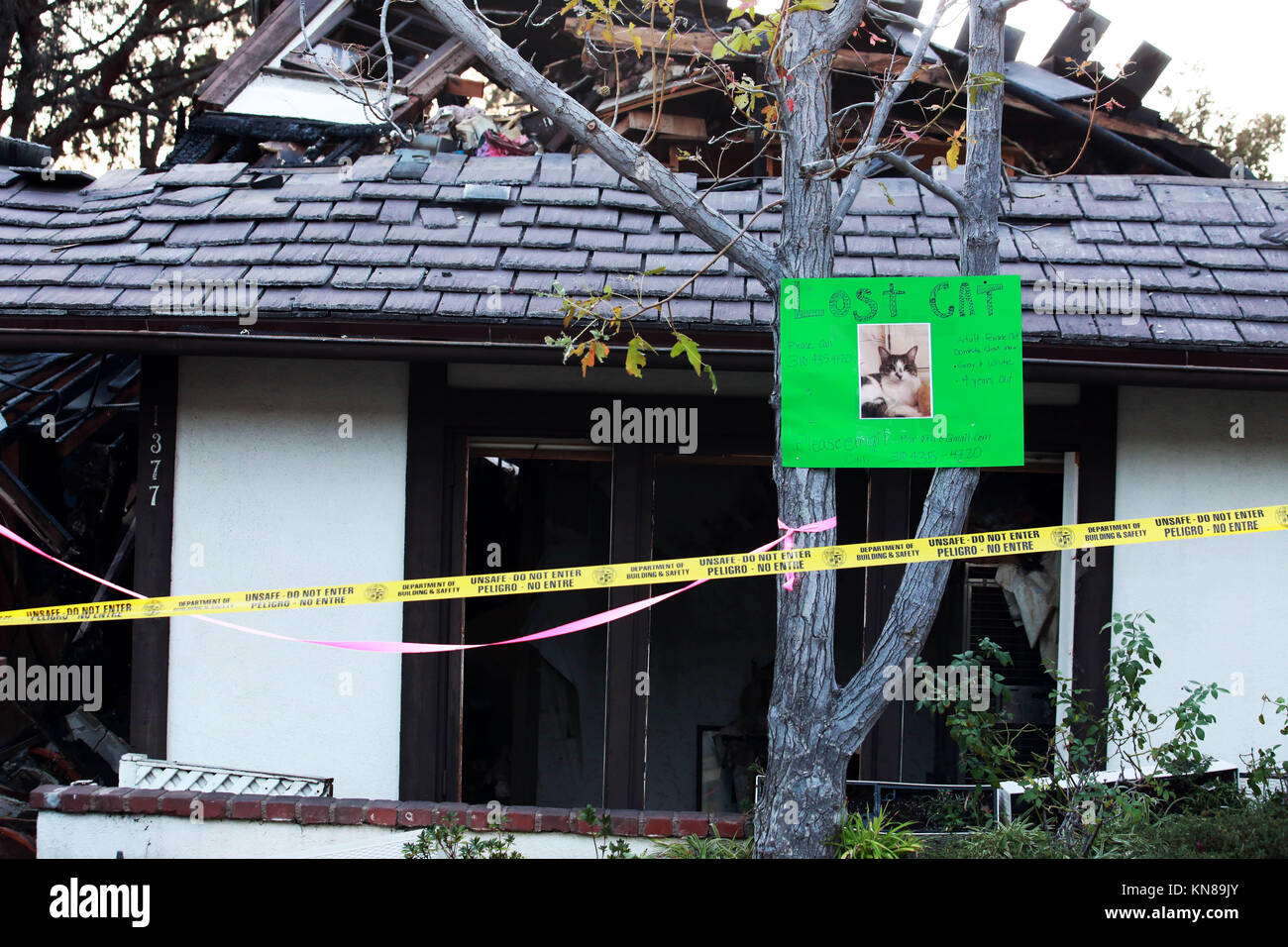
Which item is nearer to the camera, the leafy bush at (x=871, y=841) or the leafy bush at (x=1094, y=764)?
the leafy bush at (x=871, y=841)

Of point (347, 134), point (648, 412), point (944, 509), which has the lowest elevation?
point (944, 509)

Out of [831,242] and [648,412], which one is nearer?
[831,242]

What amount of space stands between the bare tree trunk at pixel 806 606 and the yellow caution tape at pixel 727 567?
0.18 m

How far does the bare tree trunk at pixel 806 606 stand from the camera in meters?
3.80

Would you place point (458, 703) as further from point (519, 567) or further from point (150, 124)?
point (150, 124)

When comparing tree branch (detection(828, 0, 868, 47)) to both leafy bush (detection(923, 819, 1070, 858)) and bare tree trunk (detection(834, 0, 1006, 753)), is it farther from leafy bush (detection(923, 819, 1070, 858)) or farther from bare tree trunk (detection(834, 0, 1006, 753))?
leafy bush (detection(923, 819, 1070, 858))

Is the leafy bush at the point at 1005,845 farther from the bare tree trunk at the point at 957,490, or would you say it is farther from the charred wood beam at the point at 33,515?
the charred wood beam at the point at 33,515

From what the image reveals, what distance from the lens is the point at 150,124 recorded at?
15305mm

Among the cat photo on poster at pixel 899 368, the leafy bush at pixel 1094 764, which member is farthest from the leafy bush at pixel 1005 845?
the cat photo on poster at pixel 899 368

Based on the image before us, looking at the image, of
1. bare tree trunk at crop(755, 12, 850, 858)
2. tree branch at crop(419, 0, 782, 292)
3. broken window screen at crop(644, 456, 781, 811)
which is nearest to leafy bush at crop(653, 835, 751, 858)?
bare tree trunk at crop(755, 12, 850, 858)

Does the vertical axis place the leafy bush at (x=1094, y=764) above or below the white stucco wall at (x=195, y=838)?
above
